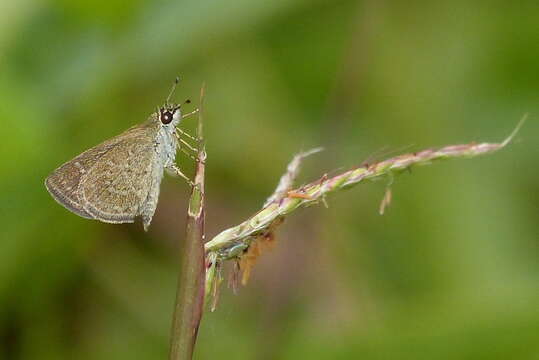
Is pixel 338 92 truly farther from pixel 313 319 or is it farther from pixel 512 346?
pixel 512 346

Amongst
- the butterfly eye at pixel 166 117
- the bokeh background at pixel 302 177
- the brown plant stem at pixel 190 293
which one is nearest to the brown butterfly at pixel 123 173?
the butterfly eye at pixel 166 117

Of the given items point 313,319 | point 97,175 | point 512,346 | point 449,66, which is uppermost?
point 449,66

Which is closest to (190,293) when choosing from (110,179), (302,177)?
(110,179)

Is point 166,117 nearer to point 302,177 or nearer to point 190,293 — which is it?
point 190,293

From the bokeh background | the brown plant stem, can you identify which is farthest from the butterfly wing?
the brown plant stem

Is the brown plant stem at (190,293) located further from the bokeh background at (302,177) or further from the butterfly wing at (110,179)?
the bokeh background at (302,177)

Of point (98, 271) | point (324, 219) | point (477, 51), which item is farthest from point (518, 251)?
point (98, 271)
